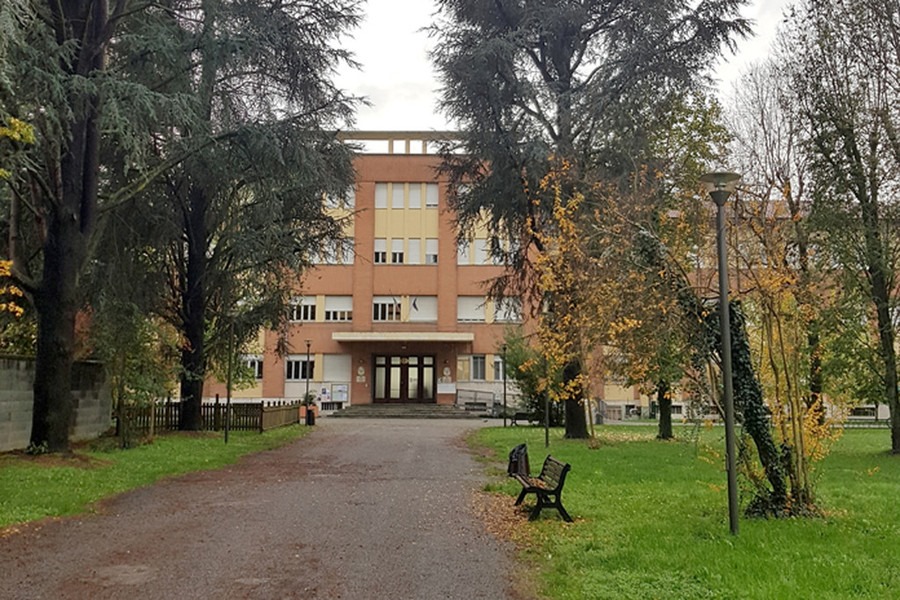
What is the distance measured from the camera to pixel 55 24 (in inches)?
638

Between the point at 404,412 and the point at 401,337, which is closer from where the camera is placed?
the point at 404,412

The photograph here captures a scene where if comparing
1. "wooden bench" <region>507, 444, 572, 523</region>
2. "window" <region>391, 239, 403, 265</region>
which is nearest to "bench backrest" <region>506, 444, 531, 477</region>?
"wooden bench" <region>507, 444, 572, 523</region>

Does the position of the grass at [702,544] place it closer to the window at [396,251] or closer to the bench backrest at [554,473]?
the bench backrest at [554,473]

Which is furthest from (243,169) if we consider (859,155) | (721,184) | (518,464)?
(859,155)

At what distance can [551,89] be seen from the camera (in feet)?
77.8

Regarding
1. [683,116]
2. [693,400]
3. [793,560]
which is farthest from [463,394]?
A: [793,560]

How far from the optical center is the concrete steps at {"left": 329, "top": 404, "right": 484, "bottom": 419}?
1718 inches

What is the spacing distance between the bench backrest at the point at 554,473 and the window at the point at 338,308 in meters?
40.7

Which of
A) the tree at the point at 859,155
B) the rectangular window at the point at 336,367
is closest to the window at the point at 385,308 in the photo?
the rectangular window at the point at 336,367

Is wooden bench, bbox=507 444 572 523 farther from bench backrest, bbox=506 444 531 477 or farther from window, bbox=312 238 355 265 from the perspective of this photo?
window, bbox=312 238 355 265

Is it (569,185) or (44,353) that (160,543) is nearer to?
(44,353)

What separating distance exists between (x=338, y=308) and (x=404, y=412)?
Result: 942 centimetres

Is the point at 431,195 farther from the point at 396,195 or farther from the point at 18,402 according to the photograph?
the point at 18,402

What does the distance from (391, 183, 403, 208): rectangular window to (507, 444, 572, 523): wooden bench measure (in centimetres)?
4095
